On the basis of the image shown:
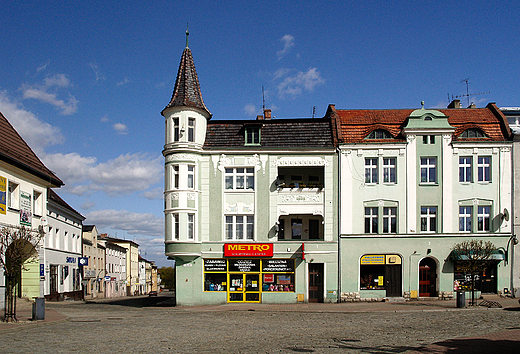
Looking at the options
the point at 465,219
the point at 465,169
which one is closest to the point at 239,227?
the point at 465,219

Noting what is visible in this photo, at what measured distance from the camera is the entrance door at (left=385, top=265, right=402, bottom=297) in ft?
108

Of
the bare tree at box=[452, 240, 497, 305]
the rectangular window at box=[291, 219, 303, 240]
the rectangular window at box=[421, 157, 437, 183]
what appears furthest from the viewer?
the rectangular window at box=[291, 219, 303, 240]

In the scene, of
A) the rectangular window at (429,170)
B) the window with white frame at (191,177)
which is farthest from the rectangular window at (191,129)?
the rectangular window at (429,170)

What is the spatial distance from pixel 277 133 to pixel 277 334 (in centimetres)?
1940

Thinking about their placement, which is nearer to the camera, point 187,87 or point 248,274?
point 248,274

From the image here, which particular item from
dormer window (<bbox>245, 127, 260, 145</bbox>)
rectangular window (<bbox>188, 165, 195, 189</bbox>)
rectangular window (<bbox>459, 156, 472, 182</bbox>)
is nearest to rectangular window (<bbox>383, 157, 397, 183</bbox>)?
rectangular window (<bbox>459, 156, 472, 182</bbox>)

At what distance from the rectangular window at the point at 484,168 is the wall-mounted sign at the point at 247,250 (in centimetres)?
1457

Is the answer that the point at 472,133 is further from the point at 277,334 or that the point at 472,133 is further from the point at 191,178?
the point at 277,334

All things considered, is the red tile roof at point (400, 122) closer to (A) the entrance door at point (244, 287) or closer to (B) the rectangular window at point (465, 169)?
(B) the rectangular window at point (465, 169)

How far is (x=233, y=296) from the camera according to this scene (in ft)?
108

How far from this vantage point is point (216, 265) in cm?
3312

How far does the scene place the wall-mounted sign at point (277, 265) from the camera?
3309 centimetres

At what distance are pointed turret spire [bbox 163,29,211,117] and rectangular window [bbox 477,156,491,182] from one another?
720 inches

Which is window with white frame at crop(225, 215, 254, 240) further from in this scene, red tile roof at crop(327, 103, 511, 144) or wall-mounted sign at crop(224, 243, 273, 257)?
red tile roof at crop(327, 103, 511, 144)
